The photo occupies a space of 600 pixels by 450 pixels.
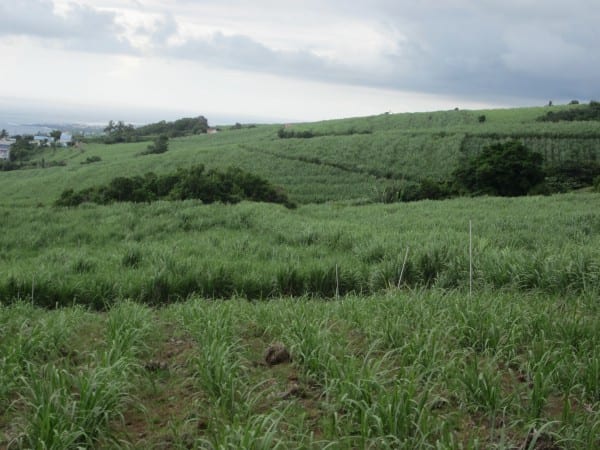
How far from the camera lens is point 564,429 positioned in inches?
121

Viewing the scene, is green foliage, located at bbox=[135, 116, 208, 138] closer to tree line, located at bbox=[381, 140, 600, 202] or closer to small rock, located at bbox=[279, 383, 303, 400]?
tree line, located at bbox=[381, 140, 600, 202]

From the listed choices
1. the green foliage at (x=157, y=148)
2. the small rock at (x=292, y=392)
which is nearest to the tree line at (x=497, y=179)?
the small rock at (x=292, y=392)

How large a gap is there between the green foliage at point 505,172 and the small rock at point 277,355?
35.4 meters

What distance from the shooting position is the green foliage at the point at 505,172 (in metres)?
37.5

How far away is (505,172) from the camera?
123 ft

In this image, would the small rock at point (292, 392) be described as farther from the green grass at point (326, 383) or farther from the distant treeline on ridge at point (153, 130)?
the distant treeline on ridge at point (153, 130)

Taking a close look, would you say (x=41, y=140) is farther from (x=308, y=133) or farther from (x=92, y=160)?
(x=308, y=133)

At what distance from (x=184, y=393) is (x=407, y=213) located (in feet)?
56.7

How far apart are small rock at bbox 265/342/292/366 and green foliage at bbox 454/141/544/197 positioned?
35.4 metres

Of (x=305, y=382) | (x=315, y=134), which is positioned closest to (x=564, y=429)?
(x=305, y=382)

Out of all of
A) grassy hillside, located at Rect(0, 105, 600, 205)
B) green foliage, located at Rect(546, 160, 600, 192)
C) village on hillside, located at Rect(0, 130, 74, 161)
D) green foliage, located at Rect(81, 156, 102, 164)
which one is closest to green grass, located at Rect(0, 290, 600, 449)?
grassy hillside, located at Rect(0, 105, 600, 205)

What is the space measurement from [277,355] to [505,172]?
1428 inches

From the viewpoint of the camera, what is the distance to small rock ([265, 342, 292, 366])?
14.1 feet

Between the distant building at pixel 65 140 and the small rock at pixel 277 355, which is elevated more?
the distant building at pixel 65 140
